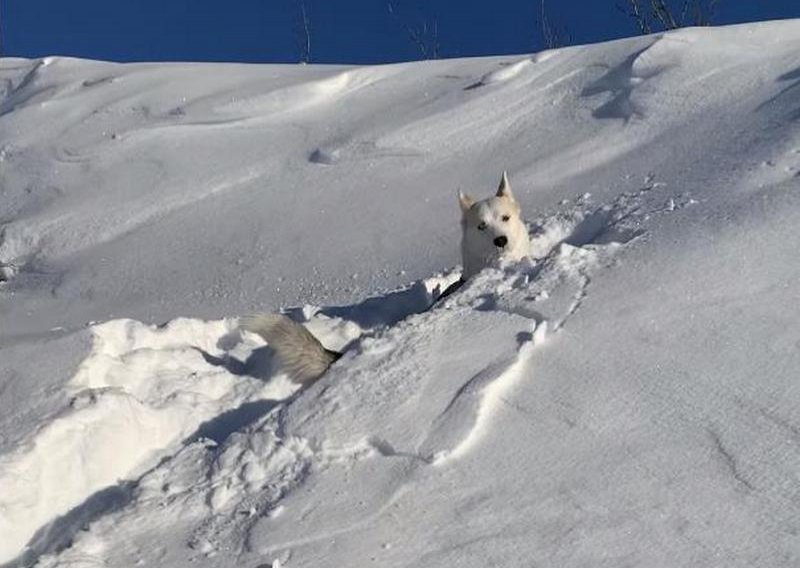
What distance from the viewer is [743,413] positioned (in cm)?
303

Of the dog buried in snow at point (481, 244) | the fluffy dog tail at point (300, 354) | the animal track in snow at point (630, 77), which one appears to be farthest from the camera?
the animal track in snow at point (630, 77)

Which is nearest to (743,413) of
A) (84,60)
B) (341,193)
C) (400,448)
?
(400,448)

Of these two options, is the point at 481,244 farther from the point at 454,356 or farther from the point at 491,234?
the point at 454,356

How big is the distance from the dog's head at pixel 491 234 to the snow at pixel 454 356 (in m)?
0.26

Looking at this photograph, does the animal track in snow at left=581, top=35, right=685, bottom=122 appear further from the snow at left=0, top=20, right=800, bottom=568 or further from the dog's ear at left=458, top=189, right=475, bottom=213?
the dog's ear at left=458, top=189, right=475, bottom=213

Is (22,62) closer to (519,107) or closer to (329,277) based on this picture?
(519,107)

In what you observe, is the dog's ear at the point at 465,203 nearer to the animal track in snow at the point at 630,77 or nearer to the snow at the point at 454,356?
the snow at the point at 454,356

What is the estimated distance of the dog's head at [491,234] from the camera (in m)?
5.34

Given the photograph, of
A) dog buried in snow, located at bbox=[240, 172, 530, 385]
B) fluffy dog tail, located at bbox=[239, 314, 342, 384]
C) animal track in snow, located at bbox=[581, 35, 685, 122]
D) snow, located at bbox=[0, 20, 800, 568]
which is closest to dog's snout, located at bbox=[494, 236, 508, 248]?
dog buried in snow, located at bbox=[240, 172, 530, 385]

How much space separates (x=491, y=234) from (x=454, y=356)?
177 cm

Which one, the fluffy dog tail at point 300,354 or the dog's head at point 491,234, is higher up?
the fluffy dog tail at point 300,354

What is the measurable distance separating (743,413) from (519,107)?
522 cm

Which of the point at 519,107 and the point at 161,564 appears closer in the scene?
the point at 161,564

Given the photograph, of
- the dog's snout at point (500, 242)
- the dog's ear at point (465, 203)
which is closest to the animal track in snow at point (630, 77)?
the dog's ear at point (465, 203)
